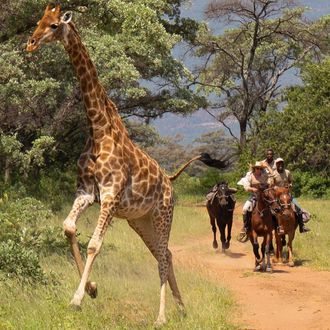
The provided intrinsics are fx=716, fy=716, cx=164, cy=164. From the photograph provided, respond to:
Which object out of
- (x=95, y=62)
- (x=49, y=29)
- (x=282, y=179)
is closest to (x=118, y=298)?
(x=49, y=29)

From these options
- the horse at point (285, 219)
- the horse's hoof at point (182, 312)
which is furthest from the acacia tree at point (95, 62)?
the horse's hoof at point (182, 312)

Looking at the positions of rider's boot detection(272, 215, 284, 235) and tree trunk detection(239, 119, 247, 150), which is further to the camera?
tree trunk detection(239, 119, 247, 150)

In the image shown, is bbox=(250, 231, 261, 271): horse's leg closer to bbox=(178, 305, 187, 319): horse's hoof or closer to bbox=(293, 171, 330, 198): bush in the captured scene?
bbox=(178, 305, 187, 319): horse's hoof

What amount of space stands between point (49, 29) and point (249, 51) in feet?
129

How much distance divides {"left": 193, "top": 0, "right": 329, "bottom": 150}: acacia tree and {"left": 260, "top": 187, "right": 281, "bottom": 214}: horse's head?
18329mm

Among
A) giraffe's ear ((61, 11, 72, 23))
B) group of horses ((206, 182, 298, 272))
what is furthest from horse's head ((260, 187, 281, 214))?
giraffe's ear ((61, 11, 72, 23))

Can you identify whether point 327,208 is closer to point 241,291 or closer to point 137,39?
point 137,39

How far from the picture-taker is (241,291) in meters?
12.6

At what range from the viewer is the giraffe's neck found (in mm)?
8547

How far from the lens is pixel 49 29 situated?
7.89m

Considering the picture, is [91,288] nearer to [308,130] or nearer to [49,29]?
[49,29]

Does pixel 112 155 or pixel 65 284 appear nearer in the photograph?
pixel 112 155

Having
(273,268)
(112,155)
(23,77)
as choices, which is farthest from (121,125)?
(23,77)

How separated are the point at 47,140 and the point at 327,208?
1196cm
